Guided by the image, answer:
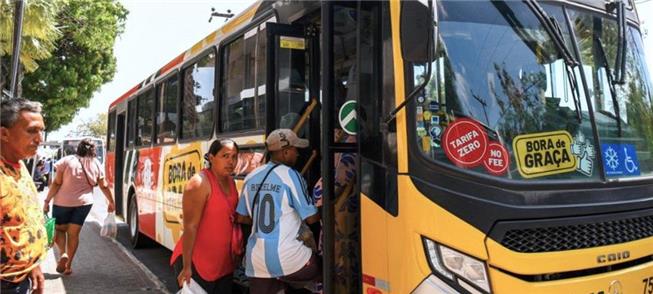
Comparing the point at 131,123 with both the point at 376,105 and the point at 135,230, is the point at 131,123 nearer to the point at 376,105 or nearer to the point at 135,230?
the point at 135,230

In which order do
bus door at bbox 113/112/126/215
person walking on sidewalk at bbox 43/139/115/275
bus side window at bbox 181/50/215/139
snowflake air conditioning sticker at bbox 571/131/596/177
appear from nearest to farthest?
snowflake air conditioning sticker at bbox 571/131/596/177
bus side window at bbox 181/50/215/139
person walking on sidewalk at bbox 43/139/115/275
bus door at bbox 113/112/126/215

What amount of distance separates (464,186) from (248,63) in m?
2.53

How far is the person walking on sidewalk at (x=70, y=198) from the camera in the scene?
23.2ft

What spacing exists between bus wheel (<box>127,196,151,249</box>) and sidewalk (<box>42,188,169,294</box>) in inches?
8.5

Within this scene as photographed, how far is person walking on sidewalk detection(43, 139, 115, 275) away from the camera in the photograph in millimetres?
7086

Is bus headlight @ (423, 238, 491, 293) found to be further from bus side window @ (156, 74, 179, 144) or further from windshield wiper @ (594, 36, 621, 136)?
bus side window @ (156, 74, 179, 144)

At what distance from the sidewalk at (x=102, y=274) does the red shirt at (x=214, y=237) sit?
2.88 meters

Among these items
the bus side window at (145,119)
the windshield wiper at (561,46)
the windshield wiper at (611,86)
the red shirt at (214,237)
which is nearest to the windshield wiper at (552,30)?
the windshield wiper at (561,46)

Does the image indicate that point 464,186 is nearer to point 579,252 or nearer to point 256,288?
point 579,252

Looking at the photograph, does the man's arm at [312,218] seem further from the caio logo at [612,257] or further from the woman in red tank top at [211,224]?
the caio logo at [612,257]

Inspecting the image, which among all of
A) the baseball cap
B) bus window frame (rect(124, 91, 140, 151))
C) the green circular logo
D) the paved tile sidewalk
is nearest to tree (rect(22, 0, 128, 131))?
bus window frame (rect(124, 91, 140, 151))

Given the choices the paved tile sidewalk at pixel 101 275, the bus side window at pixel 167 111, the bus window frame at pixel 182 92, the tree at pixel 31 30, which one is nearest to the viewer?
the bus window frame at pixel 182 92

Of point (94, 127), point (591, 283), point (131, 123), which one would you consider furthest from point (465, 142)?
point (94, 127)

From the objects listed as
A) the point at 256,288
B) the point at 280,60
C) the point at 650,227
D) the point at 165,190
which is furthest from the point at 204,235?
the point at 165,190
